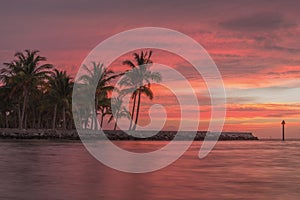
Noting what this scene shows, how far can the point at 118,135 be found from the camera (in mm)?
70250

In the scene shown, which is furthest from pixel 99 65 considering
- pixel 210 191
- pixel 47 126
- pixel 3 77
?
pixel 210 191

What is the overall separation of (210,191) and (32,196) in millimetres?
4679

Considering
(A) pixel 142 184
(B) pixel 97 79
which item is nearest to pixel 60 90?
(B) pixel 97 79

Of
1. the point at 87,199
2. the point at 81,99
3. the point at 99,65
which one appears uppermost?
the point at 99,65

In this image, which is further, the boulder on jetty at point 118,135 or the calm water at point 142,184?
the boulder on jetty at point 118,135

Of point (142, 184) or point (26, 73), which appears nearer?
point (142, 184)

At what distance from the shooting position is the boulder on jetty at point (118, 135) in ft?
206

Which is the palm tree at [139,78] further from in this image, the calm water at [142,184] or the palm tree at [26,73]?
the calm water at [142,184]

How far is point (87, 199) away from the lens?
422 inches

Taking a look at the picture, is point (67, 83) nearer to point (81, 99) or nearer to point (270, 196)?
point (81, 99)

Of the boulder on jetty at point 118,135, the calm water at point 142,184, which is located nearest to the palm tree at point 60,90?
the boulder on jetty at point 118,135

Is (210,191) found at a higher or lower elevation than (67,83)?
lower

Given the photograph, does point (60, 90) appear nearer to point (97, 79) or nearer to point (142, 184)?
point (97, 79)

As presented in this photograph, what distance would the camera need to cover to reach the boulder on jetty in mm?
62781
